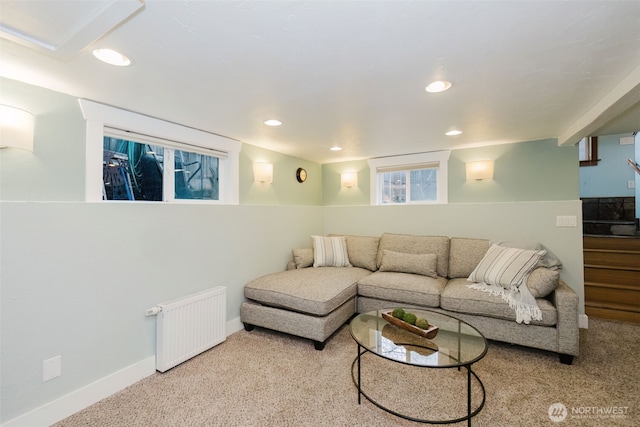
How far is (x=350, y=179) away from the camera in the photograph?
420 cm

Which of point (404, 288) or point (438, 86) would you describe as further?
point (404, 288)

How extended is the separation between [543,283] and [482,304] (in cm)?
50

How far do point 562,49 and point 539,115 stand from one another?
3.81 ft

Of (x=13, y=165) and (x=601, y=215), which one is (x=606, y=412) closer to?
(x=13, y=165)

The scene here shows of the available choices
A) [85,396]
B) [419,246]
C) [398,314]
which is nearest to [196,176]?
[85,396]

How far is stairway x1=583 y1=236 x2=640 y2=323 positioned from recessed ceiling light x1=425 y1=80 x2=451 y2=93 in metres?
3.30

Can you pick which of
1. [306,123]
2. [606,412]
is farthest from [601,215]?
[306,123]

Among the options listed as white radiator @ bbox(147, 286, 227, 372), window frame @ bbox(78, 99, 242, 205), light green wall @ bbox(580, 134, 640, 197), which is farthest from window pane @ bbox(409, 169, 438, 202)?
light green wall @ bbox(580, 134, 640, 197)

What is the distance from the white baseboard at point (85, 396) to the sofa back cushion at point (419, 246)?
2661mm

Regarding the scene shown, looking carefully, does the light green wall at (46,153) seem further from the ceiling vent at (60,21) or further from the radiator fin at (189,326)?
the radiator fin at (189,326)

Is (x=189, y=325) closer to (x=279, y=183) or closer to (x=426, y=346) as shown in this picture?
(x=426, y=346)

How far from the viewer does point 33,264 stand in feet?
5.27

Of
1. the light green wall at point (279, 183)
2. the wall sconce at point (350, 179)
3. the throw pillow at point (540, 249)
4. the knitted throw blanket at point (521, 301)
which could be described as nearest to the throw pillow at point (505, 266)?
the knitted throw blanket at point (521, 301)

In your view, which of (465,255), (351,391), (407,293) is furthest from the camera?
(465,255)
